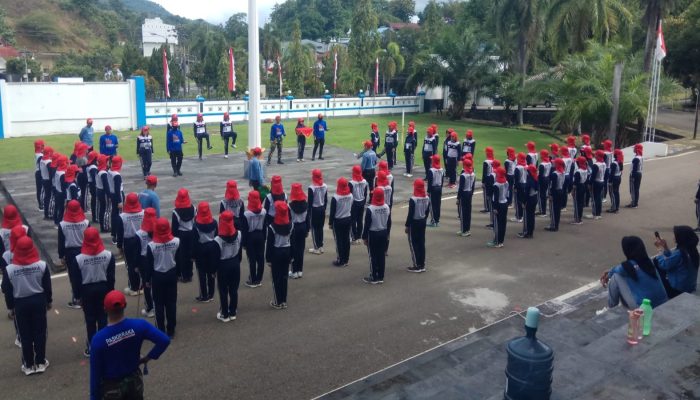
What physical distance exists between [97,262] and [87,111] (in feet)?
83.3

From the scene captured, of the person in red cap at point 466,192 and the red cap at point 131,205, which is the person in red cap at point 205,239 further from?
the person in red cap at point 466,192

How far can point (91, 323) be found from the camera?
7398mm

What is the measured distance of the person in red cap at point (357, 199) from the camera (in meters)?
12.0

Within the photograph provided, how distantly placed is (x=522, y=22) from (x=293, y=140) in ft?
49.9

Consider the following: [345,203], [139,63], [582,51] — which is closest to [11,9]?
[139,63]

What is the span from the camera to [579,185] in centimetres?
1448

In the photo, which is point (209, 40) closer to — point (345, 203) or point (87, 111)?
point (87, 111)

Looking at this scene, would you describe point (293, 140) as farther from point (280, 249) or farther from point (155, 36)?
point (155, 36)

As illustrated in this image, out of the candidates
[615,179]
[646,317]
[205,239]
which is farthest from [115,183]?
[615,179]

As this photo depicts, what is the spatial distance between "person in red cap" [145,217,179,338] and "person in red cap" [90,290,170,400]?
2629 mm

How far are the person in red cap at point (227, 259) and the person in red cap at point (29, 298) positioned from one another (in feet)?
7.12

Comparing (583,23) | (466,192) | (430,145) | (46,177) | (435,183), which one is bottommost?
(466,192)

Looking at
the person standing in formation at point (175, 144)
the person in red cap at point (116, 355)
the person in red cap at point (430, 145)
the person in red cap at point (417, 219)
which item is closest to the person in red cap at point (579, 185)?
the person in red cap at point (430, 145)

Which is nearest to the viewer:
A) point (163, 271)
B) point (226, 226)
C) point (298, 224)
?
point (163, 271)
